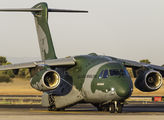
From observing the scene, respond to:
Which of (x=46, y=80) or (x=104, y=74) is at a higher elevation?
(x=104, y=74)

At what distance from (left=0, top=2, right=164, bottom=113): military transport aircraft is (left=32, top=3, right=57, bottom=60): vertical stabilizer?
9.11 feet

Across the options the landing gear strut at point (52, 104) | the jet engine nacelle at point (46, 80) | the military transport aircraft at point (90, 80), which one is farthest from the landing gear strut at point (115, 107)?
the landing gear strut at point (52, 104)

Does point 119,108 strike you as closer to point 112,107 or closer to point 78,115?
point 112,107

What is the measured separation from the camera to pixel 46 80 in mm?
27641

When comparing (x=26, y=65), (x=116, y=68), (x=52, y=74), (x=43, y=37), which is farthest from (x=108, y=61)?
(x=43, y=37)

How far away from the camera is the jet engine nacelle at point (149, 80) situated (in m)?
28.0

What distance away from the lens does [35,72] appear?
94.3 feet

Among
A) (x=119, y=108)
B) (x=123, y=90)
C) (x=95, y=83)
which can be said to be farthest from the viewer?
(x=95, y=83)

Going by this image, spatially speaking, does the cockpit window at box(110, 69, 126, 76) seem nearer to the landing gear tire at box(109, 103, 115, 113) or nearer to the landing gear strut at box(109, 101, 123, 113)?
the landing gear strut at box(109, 101, 123, 113)

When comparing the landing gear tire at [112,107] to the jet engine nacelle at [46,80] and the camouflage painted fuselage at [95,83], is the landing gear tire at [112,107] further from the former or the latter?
the jet engine nacelle at [46,80]

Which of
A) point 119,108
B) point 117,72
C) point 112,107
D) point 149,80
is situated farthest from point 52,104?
point 149,80

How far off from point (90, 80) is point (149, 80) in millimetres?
3742

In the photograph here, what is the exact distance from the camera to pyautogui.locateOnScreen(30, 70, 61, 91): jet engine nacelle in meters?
26.9

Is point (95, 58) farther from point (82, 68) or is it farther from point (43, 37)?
point (43, 37)
